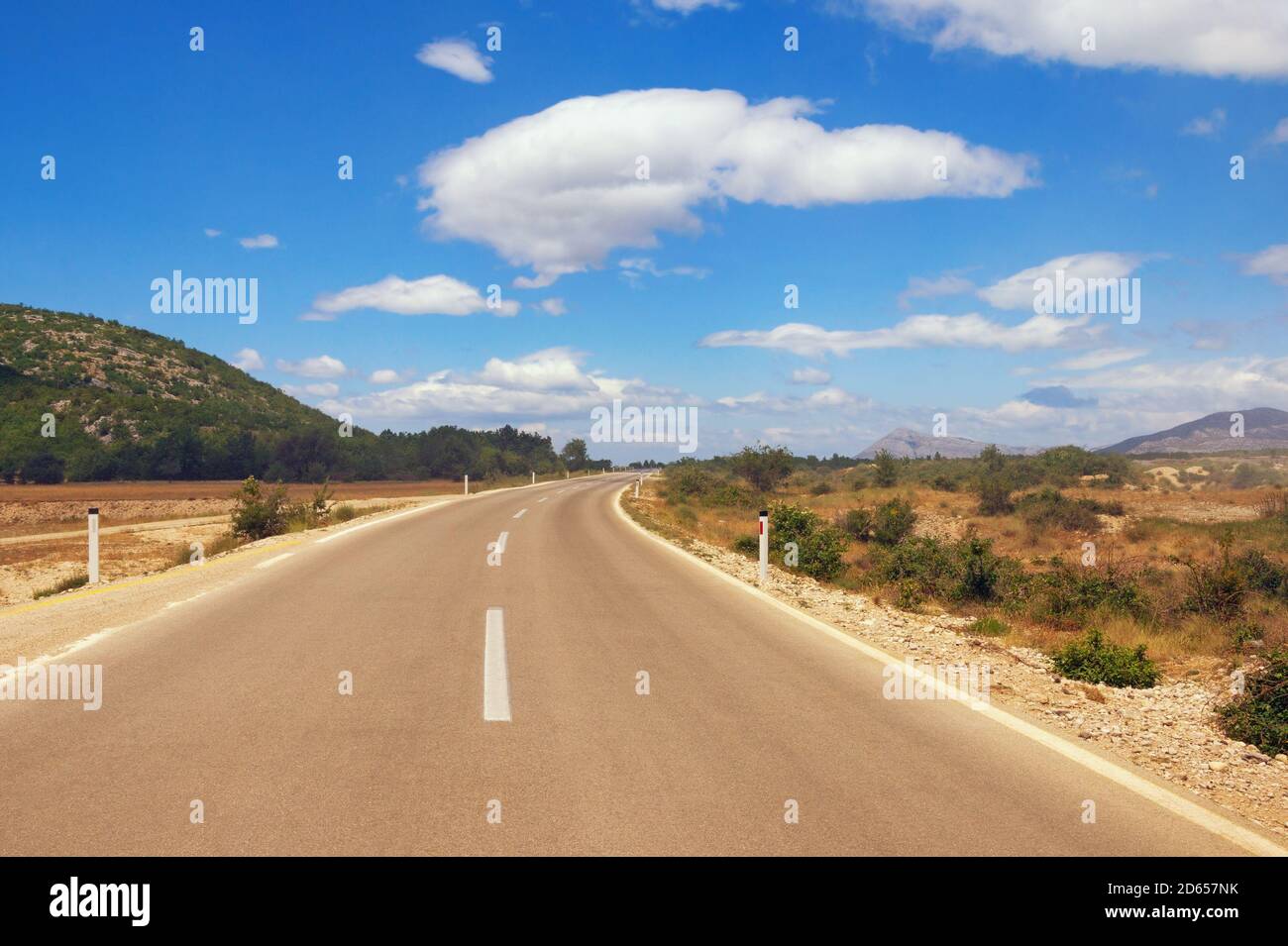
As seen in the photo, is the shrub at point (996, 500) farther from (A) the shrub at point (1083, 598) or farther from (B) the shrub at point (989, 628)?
(B) the shrub at point (989, 628)

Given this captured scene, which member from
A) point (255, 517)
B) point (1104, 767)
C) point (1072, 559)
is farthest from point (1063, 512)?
point (1104, 767)

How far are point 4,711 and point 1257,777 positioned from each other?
853cm

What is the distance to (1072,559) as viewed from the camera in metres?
25.0

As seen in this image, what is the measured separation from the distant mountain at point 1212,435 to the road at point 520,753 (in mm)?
141697

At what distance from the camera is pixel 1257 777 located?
5676 millimetres

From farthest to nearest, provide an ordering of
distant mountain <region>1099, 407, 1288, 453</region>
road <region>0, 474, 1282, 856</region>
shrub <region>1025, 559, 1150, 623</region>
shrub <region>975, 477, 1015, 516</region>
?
distant mountain <region>1099, 407, 1288, 453</region>
shrub <region>975, 477, 1015, 516</region>
shrub <region>1025, 559, 1150, 623</region>
road <region>0, 474, 1282, 856</region>

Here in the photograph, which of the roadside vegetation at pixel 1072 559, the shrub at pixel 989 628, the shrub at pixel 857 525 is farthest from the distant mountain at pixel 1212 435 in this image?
the shrub at pixel 989 628

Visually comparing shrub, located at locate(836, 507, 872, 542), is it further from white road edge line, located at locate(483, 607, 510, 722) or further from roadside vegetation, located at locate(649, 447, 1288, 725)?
white road edge line, located at locate(483, 607, 510, 722)

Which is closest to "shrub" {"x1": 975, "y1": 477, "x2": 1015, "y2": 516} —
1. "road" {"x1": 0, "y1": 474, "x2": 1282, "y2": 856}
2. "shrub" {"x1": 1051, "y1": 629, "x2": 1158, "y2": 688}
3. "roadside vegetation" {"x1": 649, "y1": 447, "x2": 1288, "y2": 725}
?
"roadside vegetation" {"x1": 649, "y1": 447, "x2": 1288, "y2": 725}

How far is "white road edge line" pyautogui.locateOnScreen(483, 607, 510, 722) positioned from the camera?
20.1 ft

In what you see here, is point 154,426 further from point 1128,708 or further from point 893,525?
point 1128,708

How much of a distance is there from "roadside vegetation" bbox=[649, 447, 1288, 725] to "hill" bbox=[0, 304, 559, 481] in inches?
1731

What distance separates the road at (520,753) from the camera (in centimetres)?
408
